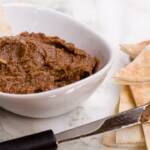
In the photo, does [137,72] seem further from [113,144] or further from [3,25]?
[3,25]

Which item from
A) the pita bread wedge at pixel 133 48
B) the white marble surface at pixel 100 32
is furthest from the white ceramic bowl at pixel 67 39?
the pita bread wedge at pixel 133 48

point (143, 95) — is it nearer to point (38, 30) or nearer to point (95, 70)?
point (95, 70)

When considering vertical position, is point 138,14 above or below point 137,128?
above

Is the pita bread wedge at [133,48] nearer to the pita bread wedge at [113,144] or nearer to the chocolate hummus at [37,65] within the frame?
the chocolate hummus at [37,65]

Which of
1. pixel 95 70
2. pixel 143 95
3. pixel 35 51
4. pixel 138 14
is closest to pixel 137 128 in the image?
pixel 143 95

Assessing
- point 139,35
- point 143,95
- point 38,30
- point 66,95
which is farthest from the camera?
point 139,35

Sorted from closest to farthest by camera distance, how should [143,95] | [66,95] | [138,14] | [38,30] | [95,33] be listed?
[66,95], [143,95], [95,33], [38,30], [138,14]

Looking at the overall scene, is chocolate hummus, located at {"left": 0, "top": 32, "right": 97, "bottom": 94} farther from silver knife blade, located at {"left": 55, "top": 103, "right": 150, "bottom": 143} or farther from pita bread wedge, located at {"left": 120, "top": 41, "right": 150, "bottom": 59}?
pita bread wedge, located at {"left": 120, "top": 41, "right": 150, "bottom": 59}
